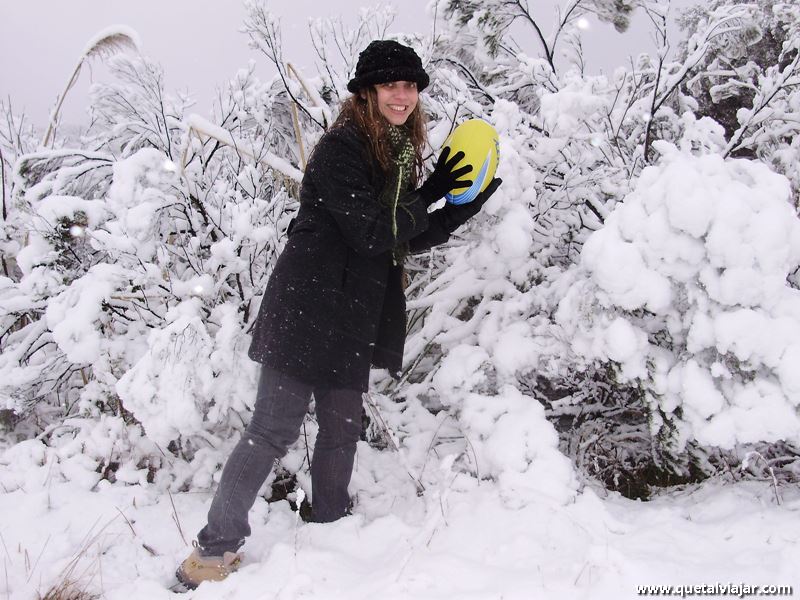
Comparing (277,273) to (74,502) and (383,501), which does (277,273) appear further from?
(74,502)

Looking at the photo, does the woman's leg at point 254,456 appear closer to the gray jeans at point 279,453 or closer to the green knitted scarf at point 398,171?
the gray jeans at point 279,453

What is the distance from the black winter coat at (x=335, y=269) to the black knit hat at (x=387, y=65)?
0.20 metres

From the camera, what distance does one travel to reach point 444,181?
220cm

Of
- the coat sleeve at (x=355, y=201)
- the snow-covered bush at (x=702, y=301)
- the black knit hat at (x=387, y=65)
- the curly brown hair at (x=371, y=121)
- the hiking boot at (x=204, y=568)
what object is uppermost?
the black knit hat at (x=387, y=65)

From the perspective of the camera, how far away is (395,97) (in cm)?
211

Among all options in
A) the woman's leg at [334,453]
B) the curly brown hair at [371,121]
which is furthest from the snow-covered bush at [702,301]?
the woman's leg at [334,453]

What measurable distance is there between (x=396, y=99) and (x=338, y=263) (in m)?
0.67

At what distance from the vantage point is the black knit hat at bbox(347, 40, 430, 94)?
204cm

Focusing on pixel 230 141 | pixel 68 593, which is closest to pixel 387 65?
pixel 230 141

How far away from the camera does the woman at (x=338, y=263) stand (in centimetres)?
200

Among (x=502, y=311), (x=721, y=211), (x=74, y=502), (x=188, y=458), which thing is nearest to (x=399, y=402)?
(x=502, y=311)

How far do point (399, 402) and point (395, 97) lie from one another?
69.0 inches

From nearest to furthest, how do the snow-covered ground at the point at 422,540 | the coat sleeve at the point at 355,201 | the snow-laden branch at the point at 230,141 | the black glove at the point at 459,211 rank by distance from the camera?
the snow-covered ground at the point at 422,540, the coat sleeve at the point at 355,201, the black glove at the point at 459,211, the snow-laden branch at the point at 230,141

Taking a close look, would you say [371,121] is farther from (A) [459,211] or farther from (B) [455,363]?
(B) [455,363]
